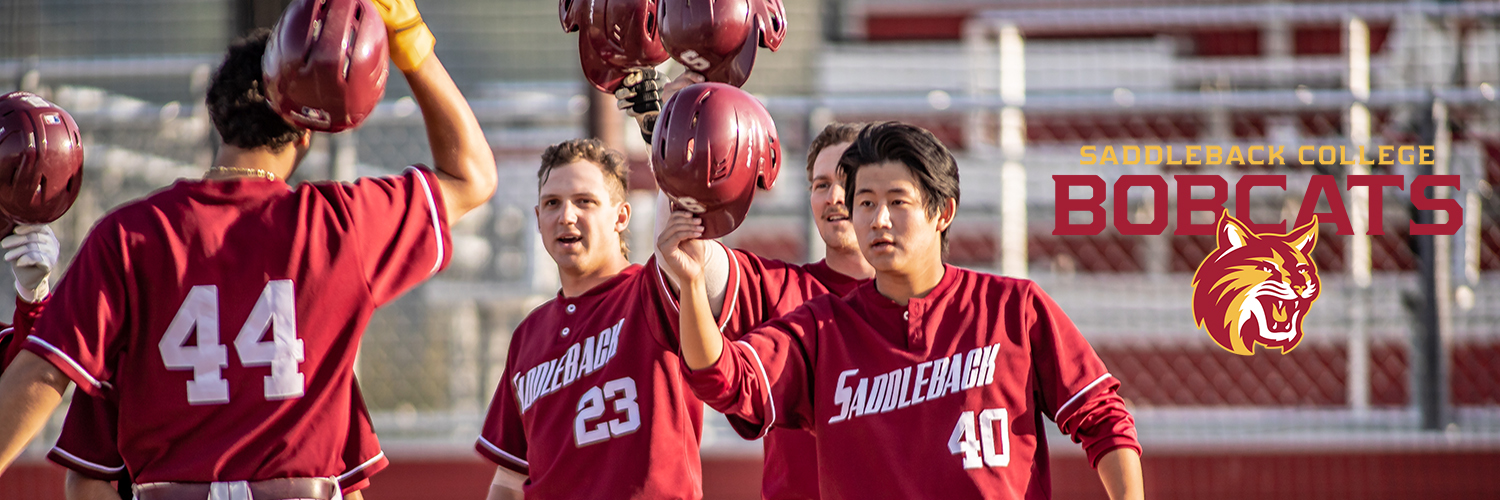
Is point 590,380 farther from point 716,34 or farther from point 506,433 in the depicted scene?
point 716,34

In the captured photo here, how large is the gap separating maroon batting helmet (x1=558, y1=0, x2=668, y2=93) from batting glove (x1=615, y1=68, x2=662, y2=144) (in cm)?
2

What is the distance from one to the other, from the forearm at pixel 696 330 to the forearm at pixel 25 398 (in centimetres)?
105

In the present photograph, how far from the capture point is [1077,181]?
5.18 m

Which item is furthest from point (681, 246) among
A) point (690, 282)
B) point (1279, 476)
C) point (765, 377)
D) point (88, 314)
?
point (1279, 476)

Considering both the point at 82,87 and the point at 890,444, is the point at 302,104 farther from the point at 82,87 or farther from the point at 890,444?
the point at 82,87

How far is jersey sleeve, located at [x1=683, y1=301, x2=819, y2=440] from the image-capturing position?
7.38ft

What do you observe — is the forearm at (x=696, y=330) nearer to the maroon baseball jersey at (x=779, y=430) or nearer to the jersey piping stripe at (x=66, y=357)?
the maroon baseball jersey at (x=779, y=430)

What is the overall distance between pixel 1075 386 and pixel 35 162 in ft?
6.76

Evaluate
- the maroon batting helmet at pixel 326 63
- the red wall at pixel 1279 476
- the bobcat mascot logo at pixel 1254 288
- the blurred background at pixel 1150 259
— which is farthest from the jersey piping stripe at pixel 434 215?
the bobcat mascot logo at pixel 1254 288

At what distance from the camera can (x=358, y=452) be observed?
239cm

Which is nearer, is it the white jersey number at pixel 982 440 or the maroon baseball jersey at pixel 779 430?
the white jersey number at pixel 982 440

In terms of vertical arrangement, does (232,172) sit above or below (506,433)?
above

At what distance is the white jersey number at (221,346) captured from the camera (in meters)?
2.20

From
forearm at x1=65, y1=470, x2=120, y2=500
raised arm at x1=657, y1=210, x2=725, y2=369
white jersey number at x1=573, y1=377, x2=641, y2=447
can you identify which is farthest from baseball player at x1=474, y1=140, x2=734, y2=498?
forearm at x1=65, y1=470, x2=120, y2=500
